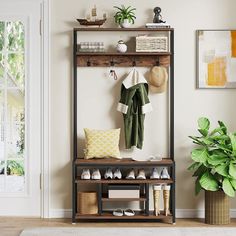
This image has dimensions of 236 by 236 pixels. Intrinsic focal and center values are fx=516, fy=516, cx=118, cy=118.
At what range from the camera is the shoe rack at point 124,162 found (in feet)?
15.1

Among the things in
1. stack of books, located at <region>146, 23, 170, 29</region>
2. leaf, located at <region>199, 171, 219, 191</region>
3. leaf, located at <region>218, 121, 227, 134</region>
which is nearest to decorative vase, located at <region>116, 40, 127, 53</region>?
stack of books, located at <region>146, 23, 170, 29</region>

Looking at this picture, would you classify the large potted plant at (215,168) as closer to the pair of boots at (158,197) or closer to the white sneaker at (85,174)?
the pair of boots at (158,197)

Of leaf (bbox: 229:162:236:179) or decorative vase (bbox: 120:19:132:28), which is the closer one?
leaf (bbox: 229:162:236:179)

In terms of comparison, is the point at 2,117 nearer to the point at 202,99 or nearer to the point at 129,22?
the point at 129,22

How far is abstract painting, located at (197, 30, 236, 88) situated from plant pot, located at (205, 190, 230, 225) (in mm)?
1023

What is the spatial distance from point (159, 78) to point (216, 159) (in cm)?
91

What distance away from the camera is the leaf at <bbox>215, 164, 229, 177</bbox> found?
4406 millimetres

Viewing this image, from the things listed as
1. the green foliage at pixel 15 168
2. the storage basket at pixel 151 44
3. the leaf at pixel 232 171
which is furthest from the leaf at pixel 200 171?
the green foliage at pixel 15 168

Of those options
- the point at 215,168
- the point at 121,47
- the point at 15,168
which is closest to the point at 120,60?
the point at 121,47

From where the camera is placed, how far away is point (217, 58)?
4832mm

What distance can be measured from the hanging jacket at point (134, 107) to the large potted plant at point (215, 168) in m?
0.50

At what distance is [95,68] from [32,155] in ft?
3.35

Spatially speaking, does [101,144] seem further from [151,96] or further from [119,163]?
[151,96]

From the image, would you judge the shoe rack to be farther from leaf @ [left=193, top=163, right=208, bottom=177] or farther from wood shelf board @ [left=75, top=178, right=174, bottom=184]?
leaf @ [left=193, top=163, right=208, bottom=177]
